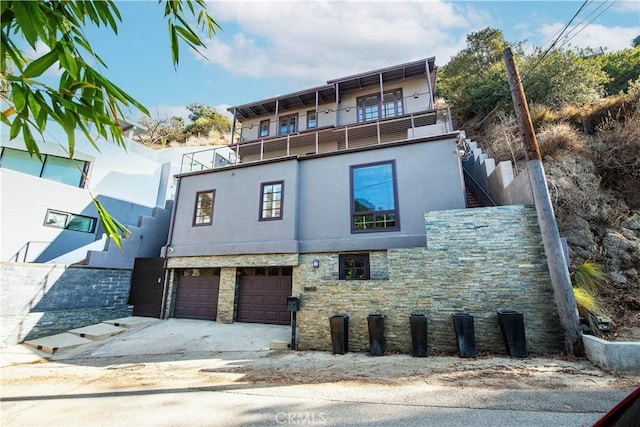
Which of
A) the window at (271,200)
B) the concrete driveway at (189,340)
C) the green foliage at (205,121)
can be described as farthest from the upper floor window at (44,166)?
the green foliage at (205,121)

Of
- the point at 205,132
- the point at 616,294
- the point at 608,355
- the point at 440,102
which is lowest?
the point at 608,355

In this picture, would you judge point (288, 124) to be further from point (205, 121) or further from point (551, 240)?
point (205, 121)

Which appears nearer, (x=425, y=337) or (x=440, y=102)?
(x=425, y=337)

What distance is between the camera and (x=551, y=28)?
22.9 feet

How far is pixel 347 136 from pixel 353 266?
23.2 ft

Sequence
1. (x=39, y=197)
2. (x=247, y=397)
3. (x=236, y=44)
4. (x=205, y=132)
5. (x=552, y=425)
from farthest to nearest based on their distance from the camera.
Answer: (x=205, y=132)
(x=39, y=197)
(x=236, y=44)
(x=247, y=397)
(x=552, y=425)

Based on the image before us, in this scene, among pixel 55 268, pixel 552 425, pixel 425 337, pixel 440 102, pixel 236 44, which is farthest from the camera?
pixel 440 102

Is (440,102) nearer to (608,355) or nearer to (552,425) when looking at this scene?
(608,355)

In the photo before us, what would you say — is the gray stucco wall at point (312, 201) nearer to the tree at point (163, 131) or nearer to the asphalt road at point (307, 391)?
the asphalt road at point (307, 391)

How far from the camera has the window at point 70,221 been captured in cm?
1207

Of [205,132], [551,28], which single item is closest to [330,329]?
[551,28]

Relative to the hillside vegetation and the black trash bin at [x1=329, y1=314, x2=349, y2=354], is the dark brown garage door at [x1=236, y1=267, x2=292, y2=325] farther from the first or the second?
the hillside vegetation

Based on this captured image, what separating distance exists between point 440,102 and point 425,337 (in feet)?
59.2

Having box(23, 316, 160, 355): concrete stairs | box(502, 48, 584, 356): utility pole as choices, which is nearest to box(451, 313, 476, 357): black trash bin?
box(502, 48, 584, 356): utility pole
